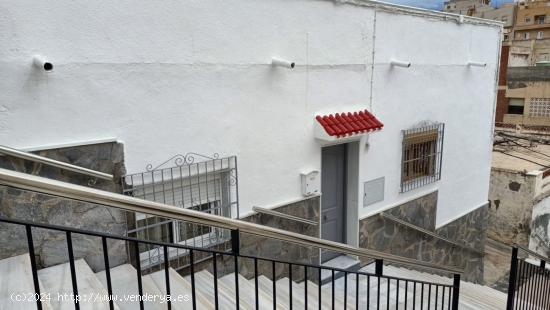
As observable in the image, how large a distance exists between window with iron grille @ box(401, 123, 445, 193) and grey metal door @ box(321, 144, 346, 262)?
3.65 feet

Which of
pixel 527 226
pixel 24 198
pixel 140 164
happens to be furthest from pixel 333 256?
pixel 527 226

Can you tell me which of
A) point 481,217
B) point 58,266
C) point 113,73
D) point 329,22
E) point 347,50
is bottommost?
point 481,217

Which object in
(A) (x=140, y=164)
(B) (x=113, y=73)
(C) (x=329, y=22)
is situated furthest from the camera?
(C) (x=329, y=22)

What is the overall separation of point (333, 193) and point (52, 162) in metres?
3.68

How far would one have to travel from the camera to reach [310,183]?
4.95 metres

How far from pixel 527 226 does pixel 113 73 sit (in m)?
10.9

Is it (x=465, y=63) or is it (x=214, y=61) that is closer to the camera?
(x=214, y=61)

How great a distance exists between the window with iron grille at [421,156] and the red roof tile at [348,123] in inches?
44.0

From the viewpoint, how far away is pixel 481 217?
330 inches

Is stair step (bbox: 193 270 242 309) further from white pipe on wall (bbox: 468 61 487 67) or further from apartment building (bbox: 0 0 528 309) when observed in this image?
white pipe on wall (bbox: 468 61 487 67)

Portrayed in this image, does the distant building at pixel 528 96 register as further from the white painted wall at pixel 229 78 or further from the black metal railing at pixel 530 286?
the black metal railing at pixel 530 286

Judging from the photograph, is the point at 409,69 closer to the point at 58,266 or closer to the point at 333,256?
the point at 333,256

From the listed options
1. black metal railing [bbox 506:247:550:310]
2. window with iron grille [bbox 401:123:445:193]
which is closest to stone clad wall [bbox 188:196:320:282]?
window with iron grille [bbox 401:123:445:193]

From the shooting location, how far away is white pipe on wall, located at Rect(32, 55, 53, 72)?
295cm
